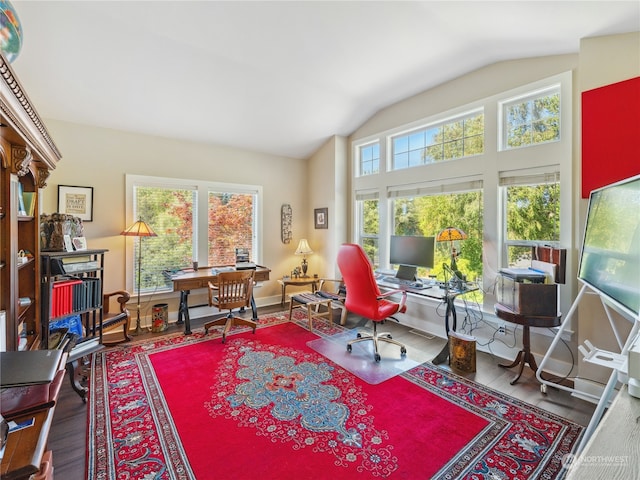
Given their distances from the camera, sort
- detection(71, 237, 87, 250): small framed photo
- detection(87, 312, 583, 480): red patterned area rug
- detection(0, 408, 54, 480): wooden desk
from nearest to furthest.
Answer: detection(0, 408, 54, 480): wooden desk → detection(87, 312, 583, 480): red patterned area rug → detection(71, 237, 87, 250): small framed photo

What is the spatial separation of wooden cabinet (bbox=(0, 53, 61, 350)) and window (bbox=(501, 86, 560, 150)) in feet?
12.8

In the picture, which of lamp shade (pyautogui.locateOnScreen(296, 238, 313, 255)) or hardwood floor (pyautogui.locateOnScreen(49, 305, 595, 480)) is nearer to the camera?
hardwood floor (pyautogui.locateOnScreen(49, 305, 595, 480))

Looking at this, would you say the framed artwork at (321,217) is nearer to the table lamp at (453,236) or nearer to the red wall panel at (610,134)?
the table lamp at (453,236)

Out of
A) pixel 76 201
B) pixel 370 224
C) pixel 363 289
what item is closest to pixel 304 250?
pixel 370 224

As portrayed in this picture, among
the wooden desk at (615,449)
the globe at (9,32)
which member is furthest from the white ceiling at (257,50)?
the wooden desk at (615,449)

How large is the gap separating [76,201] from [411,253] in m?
4.21

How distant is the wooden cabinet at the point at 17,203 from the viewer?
52.0 inches

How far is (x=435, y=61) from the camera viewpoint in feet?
10.6

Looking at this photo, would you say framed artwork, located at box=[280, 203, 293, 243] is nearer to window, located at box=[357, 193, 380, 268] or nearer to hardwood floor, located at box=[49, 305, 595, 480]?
window, located at box=[357, 193, 380, 268]

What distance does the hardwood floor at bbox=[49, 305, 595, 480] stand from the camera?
1.78 m

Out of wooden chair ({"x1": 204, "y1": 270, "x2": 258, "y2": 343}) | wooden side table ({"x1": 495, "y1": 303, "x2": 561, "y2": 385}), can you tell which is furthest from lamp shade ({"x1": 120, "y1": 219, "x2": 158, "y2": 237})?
wooden side table ({"x1": 495, "y1": 303, "x2": 561, "y2": 385})

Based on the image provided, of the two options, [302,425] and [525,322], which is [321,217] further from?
[302,425]

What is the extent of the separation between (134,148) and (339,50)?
9.78ft

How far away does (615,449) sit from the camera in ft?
2.69
